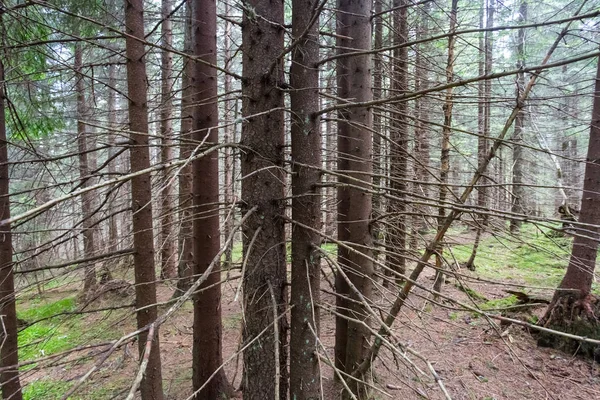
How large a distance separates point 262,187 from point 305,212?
1.19 feet

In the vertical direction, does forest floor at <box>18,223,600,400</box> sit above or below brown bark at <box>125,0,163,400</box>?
below

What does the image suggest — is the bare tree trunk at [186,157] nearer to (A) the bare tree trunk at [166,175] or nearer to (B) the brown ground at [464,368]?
(A) the bare tree trunk at [166,175]

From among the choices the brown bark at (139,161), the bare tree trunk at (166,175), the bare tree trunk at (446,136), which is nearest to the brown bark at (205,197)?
the bare tree trunk at (166,175)

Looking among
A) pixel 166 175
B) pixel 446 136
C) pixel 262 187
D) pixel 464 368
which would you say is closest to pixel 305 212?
pixel 262 187

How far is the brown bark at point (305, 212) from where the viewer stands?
2412 millimetres

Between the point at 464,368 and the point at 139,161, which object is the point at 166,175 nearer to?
the point at 139,161

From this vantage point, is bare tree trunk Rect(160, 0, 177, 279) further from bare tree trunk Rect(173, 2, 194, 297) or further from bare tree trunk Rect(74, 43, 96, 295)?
bare tree trunk Rect(74, 43, 96, 295)

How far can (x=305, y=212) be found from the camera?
2.47m

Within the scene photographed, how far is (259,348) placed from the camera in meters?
2.31

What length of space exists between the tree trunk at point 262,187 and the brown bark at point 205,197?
198 centimetres

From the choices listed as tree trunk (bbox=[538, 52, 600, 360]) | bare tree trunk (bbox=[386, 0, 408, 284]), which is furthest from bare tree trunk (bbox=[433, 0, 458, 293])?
tree trunk (bbox=[538, 52, 600, 360])

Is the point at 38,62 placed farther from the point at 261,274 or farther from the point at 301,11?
the point at 261,274

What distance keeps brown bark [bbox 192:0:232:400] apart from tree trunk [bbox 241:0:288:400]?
198 centimetres

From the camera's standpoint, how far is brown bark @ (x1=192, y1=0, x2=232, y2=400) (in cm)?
425
